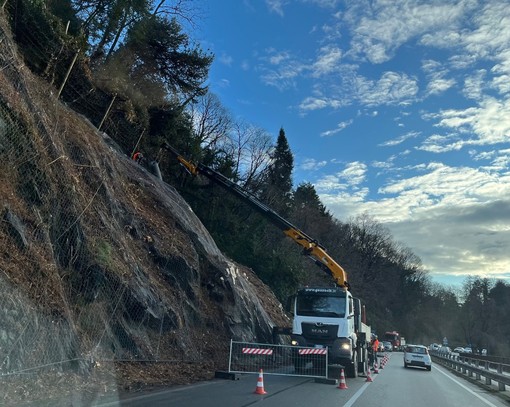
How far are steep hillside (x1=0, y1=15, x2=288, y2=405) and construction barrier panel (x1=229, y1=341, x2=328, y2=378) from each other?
121cm

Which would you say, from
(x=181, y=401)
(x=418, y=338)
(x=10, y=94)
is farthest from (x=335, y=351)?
(x=418, y=338)

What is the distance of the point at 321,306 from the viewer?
21.1 metres

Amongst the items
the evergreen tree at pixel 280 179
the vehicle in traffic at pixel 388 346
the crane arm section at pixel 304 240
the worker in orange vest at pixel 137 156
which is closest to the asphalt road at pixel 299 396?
the crane arm section at pixel 304 240

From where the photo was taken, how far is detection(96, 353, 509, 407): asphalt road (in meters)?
11.1

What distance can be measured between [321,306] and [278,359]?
3531 millimetres

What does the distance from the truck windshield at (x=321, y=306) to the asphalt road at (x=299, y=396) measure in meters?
3.04

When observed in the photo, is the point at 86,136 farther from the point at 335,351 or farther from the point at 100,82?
the point at 335,351

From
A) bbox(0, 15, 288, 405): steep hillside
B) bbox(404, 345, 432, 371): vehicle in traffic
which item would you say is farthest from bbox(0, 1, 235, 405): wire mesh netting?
bbox(404, 345, 432, 371): vehicle in traffic

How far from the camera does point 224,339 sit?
21.7 metres

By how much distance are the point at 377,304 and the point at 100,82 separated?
8350cm

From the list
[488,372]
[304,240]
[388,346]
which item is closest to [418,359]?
[488,372]

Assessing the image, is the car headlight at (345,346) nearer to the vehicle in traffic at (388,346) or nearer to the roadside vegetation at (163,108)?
the roadside vegetation at (163,108)

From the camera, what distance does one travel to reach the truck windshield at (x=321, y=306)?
20.8m

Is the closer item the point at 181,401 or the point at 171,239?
the point at 181,401
